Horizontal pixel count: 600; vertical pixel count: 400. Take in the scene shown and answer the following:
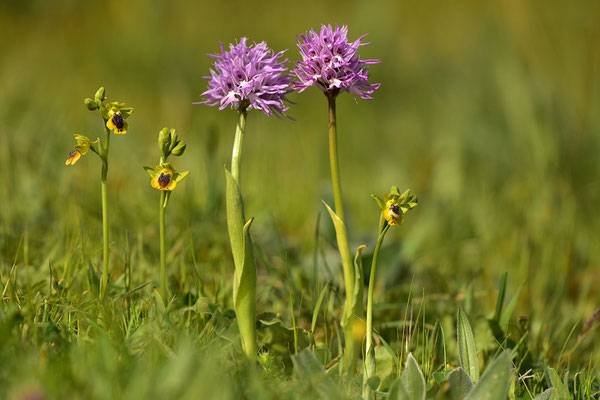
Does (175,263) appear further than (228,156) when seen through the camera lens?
No

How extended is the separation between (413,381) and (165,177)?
0.76m

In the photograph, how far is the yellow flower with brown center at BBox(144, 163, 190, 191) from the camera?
56.0 inches

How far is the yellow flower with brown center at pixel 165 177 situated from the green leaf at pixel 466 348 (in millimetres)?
790

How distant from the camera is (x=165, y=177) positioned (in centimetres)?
143

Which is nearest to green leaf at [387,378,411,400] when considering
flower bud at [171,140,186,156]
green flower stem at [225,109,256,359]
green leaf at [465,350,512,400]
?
green leaf at [465,350,512,400]

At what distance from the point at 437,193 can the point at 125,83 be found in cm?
322

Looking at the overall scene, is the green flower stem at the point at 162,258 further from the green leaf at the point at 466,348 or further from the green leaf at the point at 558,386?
the green leaf at the point at 558,386

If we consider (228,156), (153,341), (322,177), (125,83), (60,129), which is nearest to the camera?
(153,341)

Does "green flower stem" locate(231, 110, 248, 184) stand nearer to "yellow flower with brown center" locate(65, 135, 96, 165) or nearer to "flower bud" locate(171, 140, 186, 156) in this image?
"flower bud" locate(171, 140, 186, 156)

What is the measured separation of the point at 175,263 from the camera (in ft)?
6.65

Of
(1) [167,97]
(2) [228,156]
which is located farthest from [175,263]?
(1) [167,97]

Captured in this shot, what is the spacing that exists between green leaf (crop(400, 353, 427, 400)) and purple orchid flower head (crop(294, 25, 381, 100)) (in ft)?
2.10

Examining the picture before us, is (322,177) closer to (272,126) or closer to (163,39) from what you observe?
(272,126)

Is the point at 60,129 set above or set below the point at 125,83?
below
